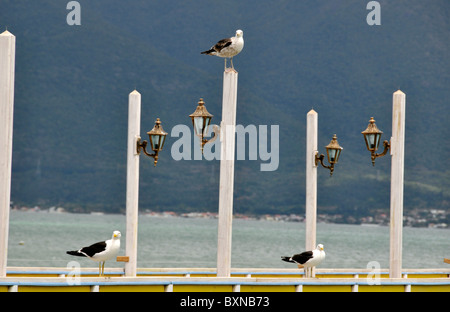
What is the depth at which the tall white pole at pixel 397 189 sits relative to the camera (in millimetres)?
20062

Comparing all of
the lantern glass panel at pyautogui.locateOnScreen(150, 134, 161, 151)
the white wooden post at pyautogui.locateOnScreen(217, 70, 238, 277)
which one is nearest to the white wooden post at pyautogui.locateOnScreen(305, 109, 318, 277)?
the white wooden post at pyautogui.locateOnScreen(217, 70, 238, 277)

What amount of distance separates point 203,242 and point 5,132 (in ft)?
372

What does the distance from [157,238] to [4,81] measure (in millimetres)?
114607

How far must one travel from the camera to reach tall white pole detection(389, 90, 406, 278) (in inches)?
790

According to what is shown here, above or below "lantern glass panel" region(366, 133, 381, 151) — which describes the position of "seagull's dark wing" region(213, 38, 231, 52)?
above

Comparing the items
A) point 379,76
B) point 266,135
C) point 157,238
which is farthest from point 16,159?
point 379,76

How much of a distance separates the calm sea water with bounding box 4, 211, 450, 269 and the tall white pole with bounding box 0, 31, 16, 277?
52.6 m

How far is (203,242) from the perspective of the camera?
5074 inches

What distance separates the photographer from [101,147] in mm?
181000

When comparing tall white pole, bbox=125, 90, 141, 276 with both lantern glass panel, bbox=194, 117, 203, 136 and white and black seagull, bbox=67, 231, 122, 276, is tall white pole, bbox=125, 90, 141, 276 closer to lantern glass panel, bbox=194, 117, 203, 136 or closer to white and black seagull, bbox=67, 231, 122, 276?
white and black seagull, bbox=67, 231, 122, 276

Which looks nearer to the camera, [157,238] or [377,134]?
[377,134]

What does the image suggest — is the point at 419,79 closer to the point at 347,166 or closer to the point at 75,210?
the point at 347,166

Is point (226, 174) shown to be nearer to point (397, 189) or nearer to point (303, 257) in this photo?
point (303, 257)
